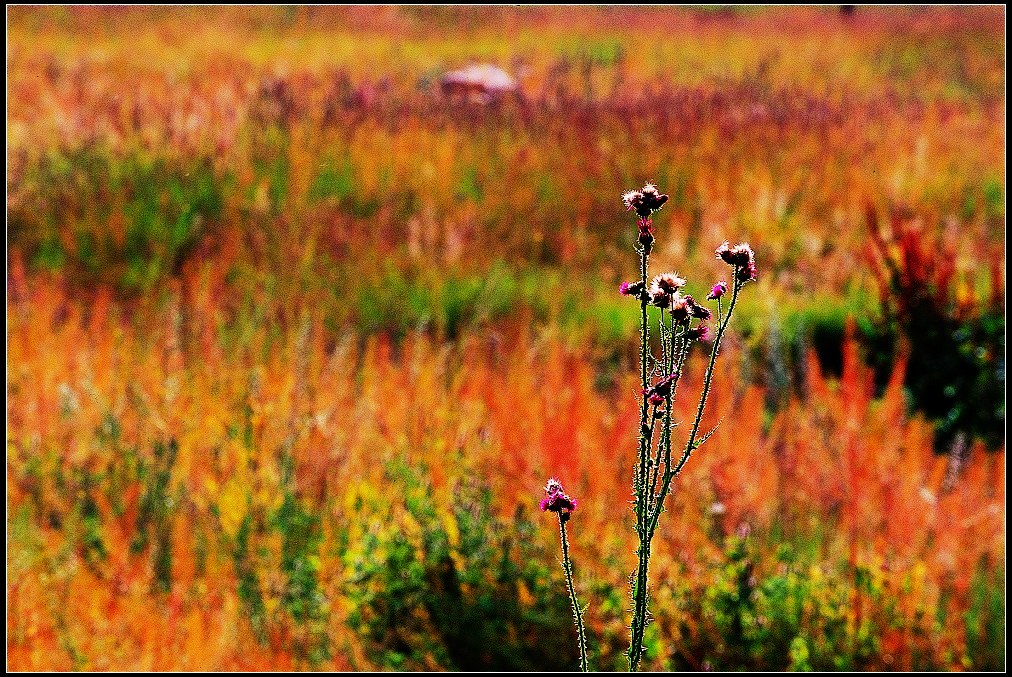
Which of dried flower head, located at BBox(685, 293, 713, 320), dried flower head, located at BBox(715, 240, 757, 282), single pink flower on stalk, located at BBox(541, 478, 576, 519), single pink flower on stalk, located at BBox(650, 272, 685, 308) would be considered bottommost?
single pink flower on stalk, located at BBox(541, 478, 576, 519)

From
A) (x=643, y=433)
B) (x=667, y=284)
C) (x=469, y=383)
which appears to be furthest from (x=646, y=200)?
(x=469, y=383)

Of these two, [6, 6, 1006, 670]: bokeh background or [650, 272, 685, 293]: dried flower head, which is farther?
[6, 6, 1006, 670]: bokeh background

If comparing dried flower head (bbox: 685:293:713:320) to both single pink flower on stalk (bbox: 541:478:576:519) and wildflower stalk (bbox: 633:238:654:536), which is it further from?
single pink flower on stalk (bbox: 541:478:576:519)

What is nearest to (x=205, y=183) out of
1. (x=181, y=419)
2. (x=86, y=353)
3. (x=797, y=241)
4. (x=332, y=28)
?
(x=86, y=353)

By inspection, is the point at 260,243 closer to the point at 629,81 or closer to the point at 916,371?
the point at 916,371

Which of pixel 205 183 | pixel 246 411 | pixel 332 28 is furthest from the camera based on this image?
pixel 332 28

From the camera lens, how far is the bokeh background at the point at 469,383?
2.42 m

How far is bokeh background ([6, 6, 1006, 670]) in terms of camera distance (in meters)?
2.42

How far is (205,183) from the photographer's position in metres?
5.42

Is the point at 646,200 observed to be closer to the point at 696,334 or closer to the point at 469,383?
the point at 696,334

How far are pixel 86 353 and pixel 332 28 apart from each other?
13875mm

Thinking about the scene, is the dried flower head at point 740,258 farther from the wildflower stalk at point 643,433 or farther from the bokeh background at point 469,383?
the bokeh background at point 469,383

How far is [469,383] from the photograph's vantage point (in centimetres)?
351

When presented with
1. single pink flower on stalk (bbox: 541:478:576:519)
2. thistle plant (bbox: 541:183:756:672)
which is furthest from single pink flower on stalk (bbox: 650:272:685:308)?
single pink flower on stalk (bbox: 541:478:576:519)
